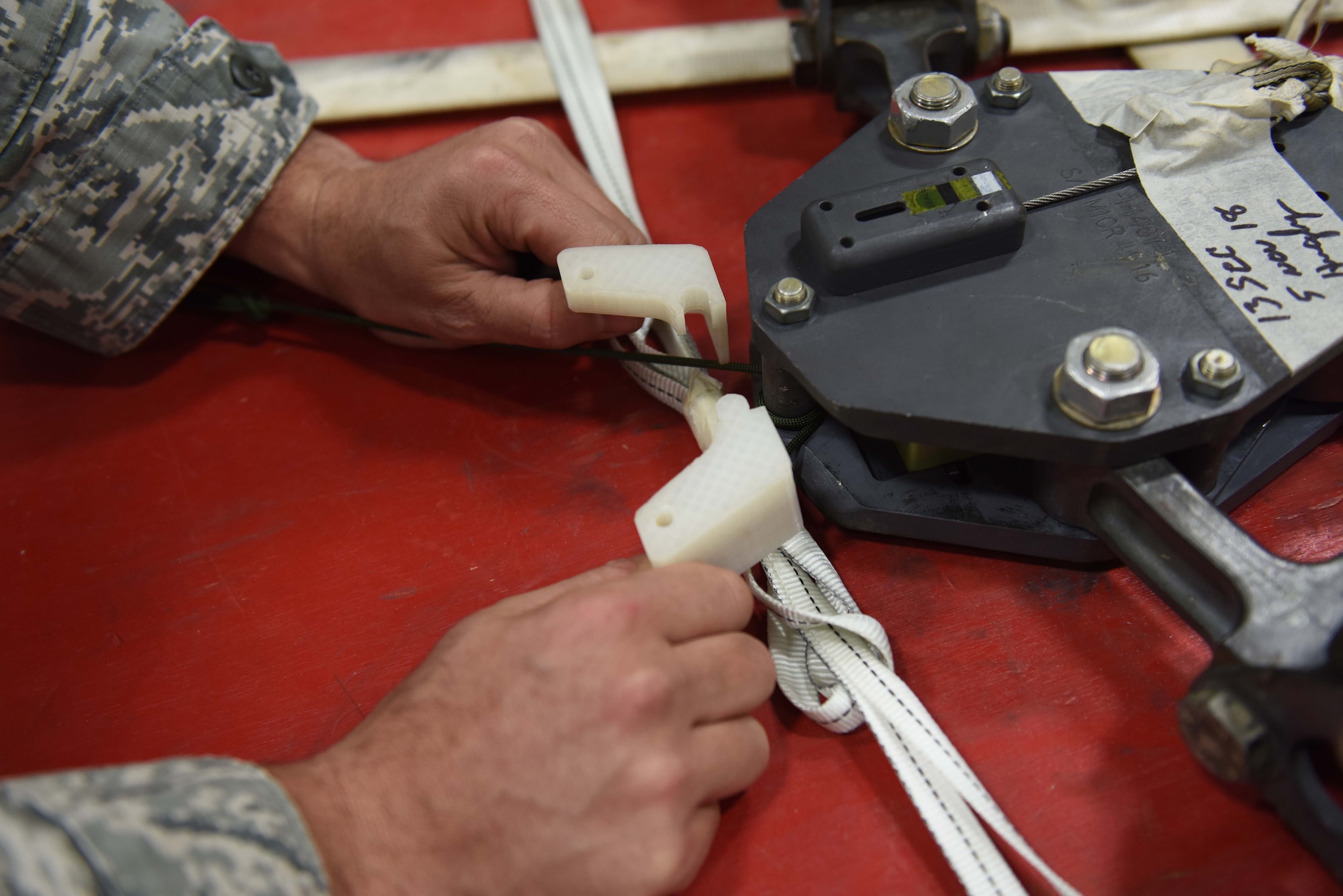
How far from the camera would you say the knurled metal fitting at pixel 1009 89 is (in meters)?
0.83

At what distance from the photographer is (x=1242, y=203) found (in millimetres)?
731

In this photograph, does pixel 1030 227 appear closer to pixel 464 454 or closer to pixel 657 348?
pixel 657 348

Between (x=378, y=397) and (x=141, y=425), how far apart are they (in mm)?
238

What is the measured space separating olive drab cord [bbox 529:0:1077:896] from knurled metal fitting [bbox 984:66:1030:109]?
327mm

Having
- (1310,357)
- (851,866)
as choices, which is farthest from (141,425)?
(1310,357)

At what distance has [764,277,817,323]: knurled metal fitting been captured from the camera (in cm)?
70

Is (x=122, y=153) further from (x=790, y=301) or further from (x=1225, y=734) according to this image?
(x=1225, y=734)

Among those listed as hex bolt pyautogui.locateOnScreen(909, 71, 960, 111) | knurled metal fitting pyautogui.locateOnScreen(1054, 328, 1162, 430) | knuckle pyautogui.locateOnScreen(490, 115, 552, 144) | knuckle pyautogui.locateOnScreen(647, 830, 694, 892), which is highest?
knuckle pyautogui.locateOnScreen(490, 115, 552, 144)

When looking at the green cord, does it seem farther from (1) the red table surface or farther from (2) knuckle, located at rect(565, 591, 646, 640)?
(2) knuckle, located at rect(565, 591, 646, 640)

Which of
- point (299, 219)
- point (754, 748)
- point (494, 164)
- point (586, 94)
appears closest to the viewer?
point (754, 748)

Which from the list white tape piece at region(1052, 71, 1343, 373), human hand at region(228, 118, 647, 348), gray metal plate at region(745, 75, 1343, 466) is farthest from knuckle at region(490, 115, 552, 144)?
white tape piece at region(1052, 71, 1343, 373)

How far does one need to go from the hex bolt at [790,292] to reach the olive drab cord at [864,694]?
0.12 m

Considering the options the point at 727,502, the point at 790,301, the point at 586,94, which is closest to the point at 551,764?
the point at 727,502

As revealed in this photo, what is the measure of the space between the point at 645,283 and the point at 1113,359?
0.34 meters
